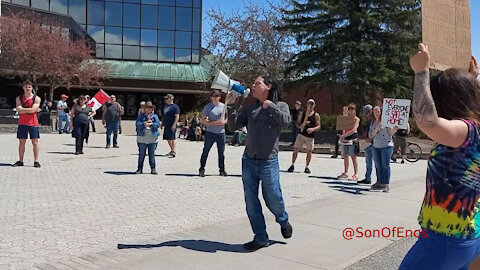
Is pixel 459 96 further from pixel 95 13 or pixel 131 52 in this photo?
pixel 95 13

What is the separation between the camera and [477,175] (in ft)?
8.86

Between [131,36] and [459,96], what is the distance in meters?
46.1

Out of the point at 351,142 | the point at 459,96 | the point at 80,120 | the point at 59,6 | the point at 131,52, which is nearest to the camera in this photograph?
the point at 459,96

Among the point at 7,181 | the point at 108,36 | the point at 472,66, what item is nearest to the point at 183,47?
the point at 108,36

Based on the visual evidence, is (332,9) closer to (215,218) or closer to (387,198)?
(387,198)

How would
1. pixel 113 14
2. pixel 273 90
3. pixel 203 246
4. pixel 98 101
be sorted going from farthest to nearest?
pixel 113 14, pixel 98 101, pixel 273 90, pixel 203 246

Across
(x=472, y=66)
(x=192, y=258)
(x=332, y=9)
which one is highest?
(x=332, y=9)

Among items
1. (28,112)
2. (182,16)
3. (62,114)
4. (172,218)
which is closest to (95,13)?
(182,16)

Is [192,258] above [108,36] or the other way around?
the other way around

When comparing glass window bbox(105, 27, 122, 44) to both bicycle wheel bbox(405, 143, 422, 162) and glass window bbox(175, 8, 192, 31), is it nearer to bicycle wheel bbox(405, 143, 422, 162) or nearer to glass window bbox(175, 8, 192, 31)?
glass window bbox(175, 8, 192, 31)

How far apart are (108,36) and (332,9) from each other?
27.0 m

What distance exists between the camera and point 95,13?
45625 mm

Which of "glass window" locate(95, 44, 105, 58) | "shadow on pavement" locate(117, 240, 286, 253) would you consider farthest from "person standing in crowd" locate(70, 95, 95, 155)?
"glass window" locate(95, 44, 105, 58)

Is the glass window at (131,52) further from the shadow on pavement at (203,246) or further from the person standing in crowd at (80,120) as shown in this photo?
the shadow on pavement at (203,246)
